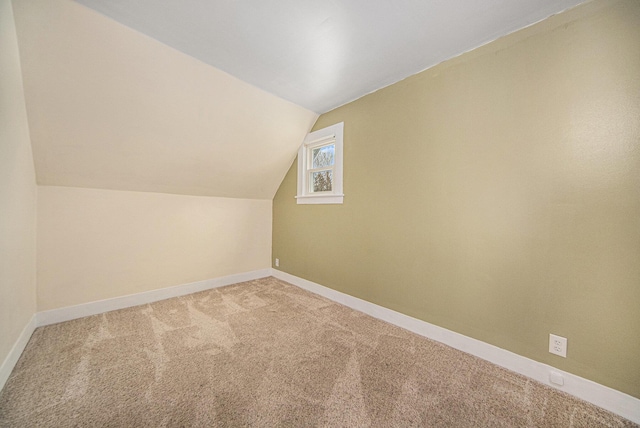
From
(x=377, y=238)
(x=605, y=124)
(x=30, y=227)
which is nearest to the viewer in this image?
(x=605, y=124)

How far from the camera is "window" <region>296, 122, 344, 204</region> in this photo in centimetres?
273

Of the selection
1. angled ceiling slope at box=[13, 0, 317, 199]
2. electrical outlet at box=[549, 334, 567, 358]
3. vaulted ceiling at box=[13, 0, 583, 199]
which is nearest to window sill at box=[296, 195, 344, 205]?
angled ceiling slope at box=[13, 0, 317, 199]

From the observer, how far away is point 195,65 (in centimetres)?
190

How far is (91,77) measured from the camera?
1.67 meters

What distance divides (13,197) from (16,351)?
1090 millimetres

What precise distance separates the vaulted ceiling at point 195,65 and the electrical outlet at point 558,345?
208 cm

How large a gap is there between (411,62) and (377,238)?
5.39ft

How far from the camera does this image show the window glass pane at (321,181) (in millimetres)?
3055

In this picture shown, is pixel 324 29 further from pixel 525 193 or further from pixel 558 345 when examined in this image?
pixel 558 345

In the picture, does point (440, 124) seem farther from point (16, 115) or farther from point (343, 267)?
point (16, 115)

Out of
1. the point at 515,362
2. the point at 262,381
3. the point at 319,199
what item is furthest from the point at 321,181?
the point at 515,362

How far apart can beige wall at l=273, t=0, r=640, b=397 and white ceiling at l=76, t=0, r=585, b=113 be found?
0.19 m

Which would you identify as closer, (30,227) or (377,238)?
(30,227)

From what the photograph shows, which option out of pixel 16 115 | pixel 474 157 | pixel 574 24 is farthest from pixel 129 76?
pixel 574 24
